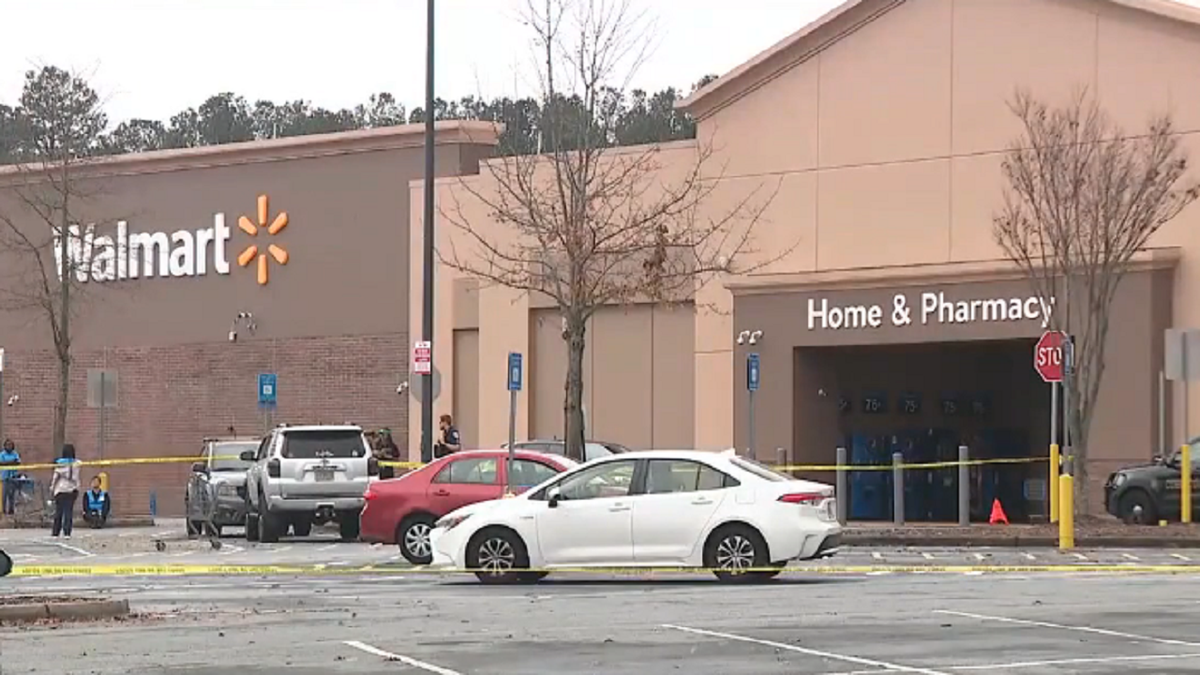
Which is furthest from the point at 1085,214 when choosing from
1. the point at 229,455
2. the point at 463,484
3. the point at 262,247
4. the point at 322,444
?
the point at 262,247

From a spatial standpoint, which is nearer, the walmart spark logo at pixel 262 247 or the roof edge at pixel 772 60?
the roof edge at pixel 772 60

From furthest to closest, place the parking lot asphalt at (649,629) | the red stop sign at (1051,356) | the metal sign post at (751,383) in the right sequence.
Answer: the metal sign post at (751,383)
the red stop sign at (1051,356)
the parking lot asphalt at (649,629)

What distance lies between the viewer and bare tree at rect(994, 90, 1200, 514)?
3419 cm

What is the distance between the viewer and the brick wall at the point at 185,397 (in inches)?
1900

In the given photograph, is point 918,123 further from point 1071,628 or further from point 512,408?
point 1071,628

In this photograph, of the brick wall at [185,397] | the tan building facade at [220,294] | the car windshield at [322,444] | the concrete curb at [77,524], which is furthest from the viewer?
the brick wall at [185,397]

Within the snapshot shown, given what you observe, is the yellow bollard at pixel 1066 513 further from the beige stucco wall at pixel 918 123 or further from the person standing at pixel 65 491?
the person standing at pixel 65 491

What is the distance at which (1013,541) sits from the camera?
30.5 meters

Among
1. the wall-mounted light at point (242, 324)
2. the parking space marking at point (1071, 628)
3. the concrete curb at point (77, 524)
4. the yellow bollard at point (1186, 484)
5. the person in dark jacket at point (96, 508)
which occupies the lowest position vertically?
the concrete curb at point (77, 524)

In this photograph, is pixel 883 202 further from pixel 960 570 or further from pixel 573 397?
pixel 960 570

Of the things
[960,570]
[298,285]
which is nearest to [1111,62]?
[960,570]

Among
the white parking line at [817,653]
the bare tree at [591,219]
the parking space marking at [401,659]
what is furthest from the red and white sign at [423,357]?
the parking space marking at [401,659]

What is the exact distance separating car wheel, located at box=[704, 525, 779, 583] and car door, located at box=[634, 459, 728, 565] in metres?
0.17

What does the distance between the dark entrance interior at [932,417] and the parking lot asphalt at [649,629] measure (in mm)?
18485
